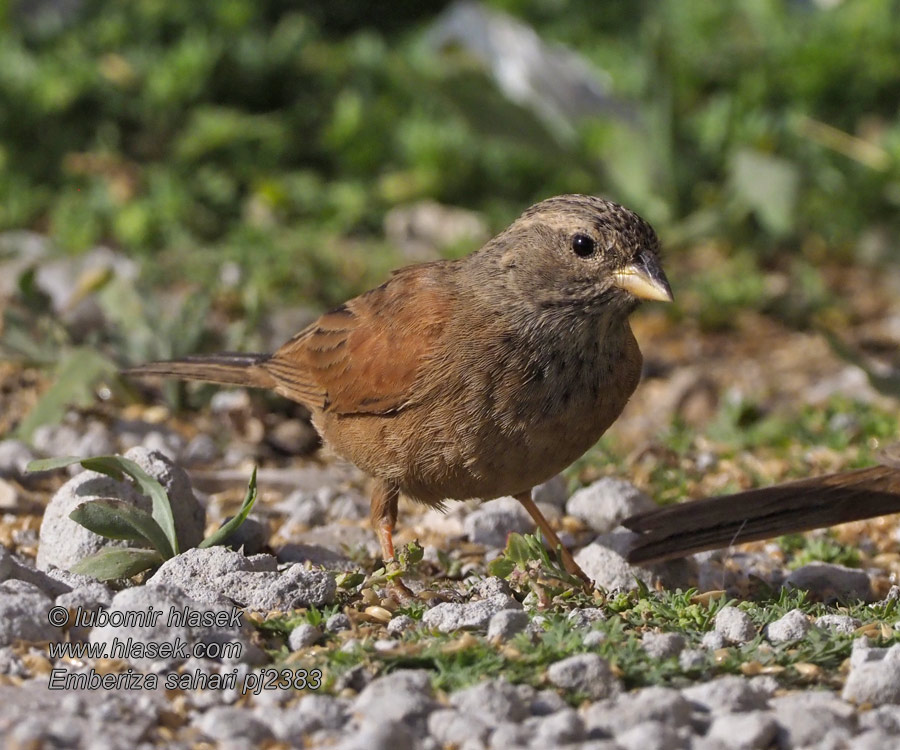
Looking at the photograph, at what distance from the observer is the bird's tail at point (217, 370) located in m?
5.34

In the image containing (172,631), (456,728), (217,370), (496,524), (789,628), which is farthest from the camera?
(217,370)

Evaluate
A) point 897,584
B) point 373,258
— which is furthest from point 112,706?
point 373,258

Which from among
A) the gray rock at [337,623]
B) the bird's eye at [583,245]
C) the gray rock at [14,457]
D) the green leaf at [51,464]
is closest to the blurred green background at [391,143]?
the gray rock at [14,457]

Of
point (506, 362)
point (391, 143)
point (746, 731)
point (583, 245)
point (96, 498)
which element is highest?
point (391, 143)

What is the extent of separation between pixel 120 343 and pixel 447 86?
2.64 meters

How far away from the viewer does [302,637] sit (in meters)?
3.51

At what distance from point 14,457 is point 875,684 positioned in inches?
133

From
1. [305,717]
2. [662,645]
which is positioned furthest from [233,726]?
[662,645]

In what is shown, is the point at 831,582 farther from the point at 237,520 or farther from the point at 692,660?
the point at 237,520

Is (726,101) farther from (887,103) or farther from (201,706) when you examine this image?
(201,706)

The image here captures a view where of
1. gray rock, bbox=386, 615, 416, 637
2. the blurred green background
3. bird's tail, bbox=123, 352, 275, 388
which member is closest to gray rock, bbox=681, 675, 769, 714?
gray rock, bbox=386, 615, 416, 637

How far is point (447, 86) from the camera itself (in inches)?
308

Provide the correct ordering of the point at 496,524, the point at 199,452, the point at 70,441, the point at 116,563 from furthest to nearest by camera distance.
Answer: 1. the point at 199,452
2. the point at 70,441
3. the point at 496,524
4. the point at 116,563

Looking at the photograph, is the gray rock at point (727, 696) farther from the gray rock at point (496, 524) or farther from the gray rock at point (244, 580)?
the gray rock at point (496, 524)
